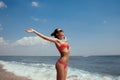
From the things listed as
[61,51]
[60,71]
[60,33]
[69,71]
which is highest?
[60,33]

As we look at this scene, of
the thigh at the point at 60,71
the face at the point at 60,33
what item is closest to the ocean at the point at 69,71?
the thigh at the point at 60,71

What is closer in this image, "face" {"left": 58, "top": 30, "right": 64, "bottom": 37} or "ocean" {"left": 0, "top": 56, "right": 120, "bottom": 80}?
"face" {"left": 58, "top": 30, "right": 64, "bottom": 37}

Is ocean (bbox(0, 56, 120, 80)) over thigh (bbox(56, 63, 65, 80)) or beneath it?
beneath

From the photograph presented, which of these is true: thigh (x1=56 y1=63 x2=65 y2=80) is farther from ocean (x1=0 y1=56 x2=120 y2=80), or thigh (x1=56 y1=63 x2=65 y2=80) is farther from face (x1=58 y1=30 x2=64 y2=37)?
ocean (x1=0 y1=56 x2=120 y2=80)

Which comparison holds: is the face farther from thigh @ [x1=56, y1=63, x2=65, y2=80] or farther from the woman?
thigh @ [x1=56, y1=63, x2=65, y2=80]

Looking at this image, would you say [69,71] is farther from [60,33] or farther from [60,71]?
[60,33]

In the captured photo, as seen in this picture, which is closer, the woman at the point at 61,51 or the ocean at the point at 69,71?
the woman at the point at 61,51

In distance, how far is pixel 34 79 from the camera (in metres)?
12.4

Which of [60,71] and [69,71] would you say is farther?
[69,71]

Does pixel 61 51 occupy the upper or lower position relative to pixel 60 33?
lower

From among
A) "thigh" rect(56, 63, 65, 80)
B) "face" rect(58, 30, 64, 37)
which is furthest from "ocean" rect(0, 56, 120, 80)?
"face" rect(58, 30, 64, 37)

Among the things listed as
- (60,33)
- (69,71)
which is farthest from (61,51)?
(69,71)

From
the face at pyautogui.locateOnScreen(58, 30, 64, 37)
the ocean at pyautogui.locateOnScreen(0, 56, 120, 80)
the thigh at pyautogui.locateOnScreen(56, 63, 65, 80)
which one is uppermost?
the face at pyautogui.locateOnScreen(58, 30, 64, 37)

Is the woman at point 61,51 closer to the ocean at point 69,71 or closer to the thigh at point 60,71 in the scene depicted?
the thigh at point 60,71
